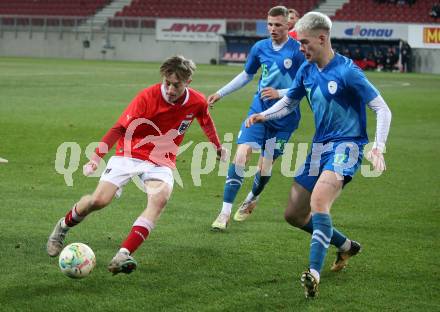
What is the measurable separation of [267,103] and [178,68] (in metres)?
2.74

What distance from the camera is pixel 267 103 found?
949 cm

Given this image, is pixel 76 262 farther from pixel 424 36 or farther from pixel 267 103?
pixel 424 36

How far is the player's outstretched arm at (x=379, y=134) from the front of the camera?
20.5 feet

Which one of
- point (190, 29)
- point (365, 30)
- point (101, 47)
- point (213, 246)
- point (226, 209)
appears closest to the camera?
point (213, 246)

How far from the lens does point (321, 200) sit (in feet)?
21.2

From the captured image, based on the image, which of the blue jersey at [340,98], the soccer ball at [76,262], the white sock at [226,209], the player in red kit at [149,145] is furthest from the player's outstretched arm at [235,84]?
the soccer ball at [76,262]

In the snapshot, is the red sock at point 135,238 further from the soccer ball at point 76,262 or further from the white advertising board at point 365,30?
the white advertising board at point 365,30

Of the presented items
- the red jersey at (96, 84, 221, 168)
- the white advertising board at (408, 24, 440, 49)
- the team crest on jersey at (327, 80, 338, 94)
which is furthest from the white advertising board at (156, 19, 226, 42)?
the team crest on jersey at (327, 80, 338, 94)

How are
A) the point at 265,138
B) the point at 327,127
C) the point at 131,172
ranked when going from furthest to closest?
the point at 265,138 < the point at 131,172 < the point at 327,127

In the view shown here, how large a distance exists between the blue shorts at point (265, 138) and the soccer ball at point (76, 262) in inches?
133

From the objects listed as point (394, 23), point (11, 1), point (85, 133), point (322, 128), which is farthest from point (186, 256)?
point (11, 1)

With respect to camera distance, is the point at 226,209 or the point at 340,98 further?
the point at 226,209

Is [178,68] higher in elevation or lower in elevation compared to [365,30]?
higher

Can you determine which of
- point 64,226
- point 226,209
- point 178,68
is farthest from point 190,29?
point 178,68
